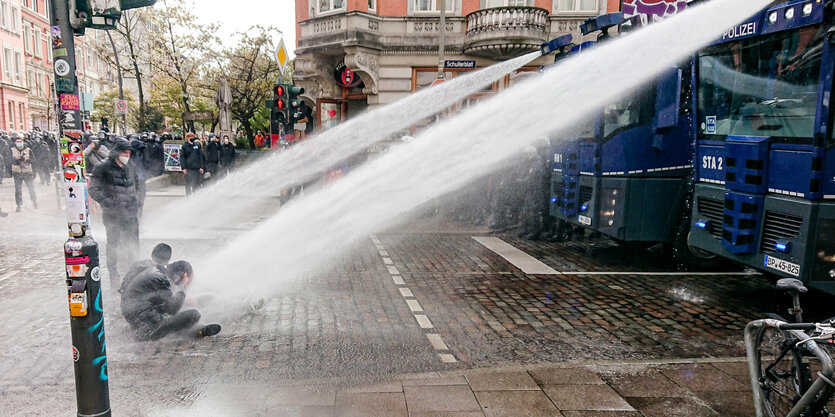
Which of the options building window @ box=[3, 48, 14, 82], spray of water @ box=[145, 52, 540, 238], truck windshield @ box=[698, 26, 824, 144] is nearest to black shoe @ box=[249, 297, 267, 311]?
truck windshield @ box=[698, 26, 824, 144]

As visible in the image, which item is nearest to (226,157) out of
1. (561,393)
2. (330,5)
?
(330,5)

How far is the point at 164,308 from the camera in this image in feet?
17.9

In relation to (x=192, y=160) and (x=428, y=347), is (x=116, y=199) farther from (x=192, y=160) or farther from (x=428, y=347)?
(x=192, y=160)

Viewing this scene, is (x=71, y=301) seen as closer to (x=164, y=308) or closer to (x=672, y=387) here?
(x=164, y=308)

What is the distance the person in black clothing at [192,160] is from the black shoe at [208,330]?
11.7 metres

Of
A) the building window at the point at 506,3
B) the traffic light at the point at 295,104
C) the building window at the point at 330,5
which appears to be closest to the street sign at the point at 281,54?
the traffic light at the point at 295,104

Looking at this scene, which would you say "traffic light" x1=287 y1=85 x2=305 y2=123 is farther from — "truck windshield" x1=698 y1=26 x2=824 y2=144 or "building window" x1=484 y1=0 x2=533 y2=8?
"truck windshield" x1=698 y1=26 x2=824 y2=144

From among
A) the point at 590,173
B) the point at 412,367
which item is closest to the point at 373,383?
the point at 412,367

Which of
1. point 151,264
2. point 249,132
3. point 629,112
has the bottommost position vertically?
point 151,264

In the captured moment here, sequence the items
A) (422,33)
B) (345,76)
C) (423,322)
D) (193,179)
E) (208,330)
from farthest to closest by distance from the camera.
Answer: (345,76)
(422,33)
(193,179)
(423,322)
(208,330)

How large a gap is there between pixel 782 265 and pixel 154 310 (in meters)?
6.52

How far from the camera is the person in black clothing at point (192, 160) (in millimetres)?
16016

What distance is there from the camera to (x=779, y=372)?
3.45 metres

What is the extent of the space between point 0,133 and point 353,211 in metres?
16.8
